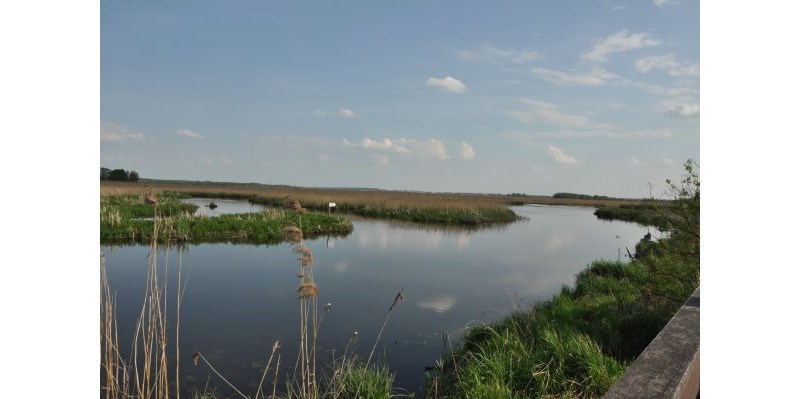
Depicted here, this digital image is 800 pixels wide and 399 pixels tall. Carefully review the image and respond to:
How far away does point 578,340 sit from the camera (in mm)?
4070

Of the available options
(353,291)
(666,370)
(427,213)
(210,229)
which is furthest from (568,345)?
(427,213)

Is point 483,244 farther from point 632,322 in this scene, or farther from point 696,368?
point 696,368

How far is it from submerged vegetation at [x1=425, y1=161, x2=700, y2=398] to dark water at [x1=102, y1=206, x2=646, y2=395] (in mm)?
737

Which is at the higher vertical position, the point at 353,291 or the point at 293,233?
the point at 293,233

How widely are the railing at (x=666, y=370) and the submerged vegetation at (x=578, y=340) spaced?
133 cm

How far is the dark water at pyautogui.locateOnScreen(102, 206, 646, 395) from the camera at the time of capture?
18.2 feet

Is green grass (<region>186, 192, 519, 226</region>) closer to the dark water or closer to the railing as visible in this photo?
the dark water

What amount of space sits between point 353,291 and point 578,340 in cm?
509

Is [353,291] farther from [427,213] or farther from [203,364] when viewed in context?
[427,213]
